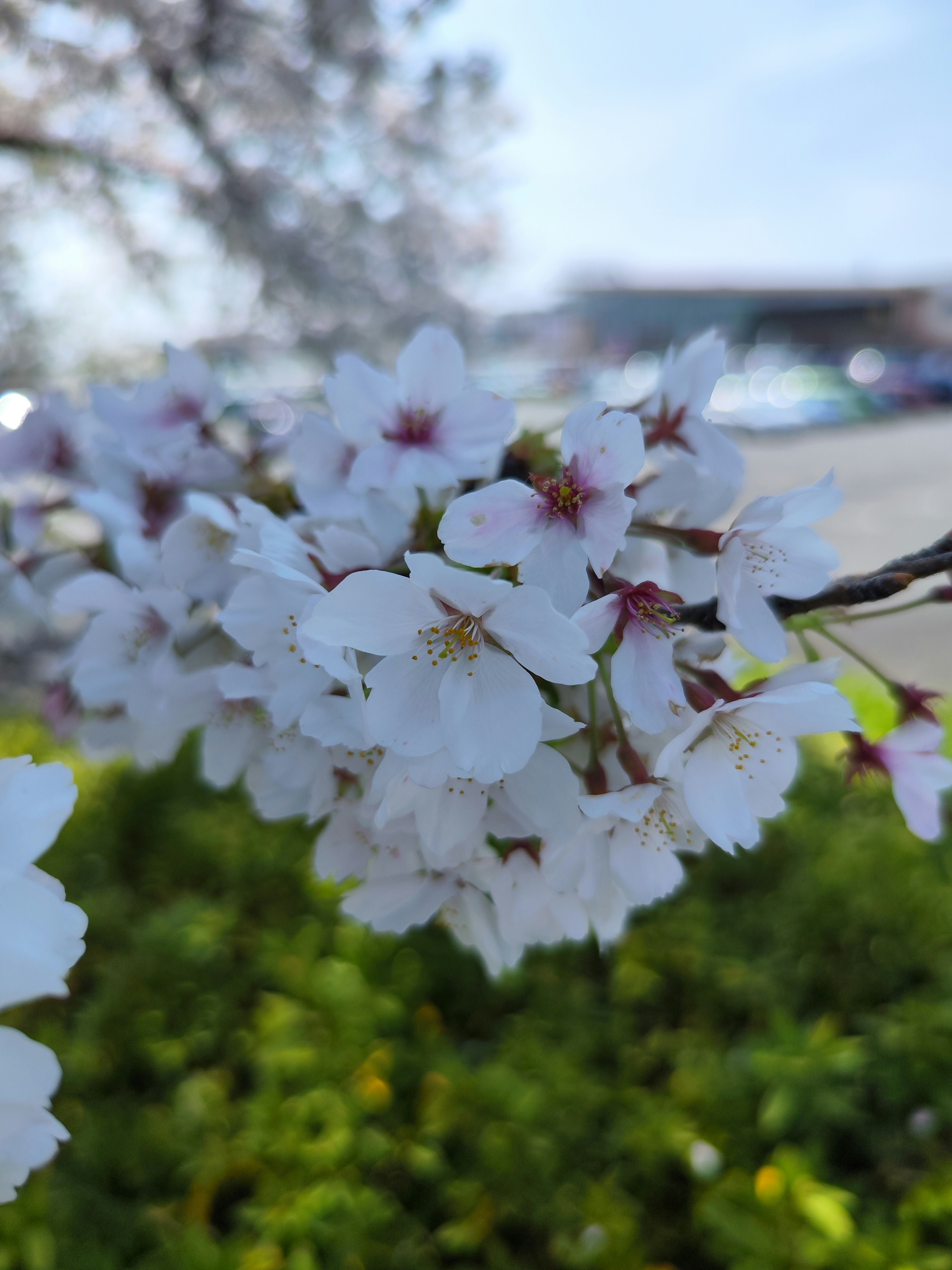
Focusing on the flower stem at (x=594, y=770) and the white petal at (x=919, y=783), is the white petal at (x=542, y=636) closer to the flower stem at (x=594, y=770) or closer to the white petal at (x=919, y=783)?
the flower stem at (x=594, y=770)

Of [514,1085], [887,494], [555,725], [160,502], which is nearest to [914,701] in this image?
[555,725]

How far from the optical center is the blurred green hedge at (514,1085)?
1.49 meters

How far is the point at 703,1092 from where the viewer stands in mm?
1731

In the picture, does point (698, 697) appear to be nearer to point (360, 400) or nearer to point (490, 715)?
point (490, 715)

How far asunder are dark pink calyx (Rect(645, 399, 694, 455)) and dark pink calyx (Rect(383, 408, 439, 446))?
21 cm

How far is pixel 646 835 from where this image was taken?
621mm

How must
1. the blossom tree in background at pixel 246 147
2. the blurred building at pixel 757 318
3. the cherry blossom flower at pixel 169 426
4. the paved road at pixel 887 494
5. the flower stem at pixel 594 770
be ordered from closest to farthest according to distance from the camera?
the flower stem at pixel 594 770 < the cherry blossom flower at pixel 169 426 < the blossom tree in background at pixel 246 147 < the paved road at pixel 887 494 < the blurred building at pixel 757 318

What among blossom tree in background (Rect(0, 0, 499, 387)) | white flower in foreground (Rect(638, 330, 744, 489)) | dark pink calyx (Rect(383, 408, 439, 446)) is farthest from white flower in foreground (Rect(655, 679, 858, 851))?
blossom tree in background (Rect(0, 0, 499, 387))

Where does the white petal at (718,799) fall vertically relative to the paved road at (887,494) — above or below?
above

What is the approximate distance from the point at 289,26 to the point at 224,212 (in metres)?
0.88

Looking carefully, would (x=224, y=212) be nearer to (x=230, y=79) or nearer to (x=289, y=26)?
(x=230, y=79)

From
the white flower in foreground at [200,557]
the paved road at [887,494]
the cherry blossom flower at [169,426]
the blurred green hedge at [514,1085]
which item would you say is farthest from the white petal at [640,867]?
the paved road at [887,494]

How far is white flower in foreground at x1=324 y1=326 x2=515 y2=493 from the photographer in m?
0.70

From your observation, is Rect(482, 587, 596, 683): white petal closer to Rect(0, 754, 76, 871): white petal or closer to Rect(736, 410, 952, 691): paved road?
Rect(0, 754, 76, 871): white petal
